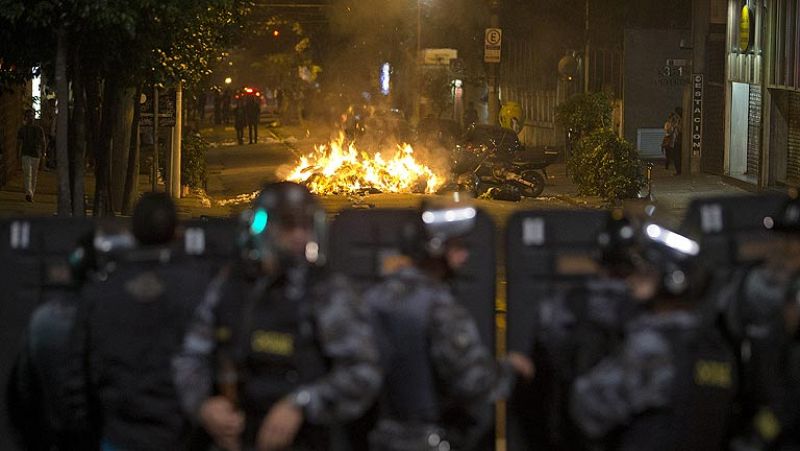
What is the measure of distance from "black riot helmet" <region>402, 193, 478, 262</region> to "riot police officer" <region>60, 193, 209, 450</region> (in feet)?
2.86

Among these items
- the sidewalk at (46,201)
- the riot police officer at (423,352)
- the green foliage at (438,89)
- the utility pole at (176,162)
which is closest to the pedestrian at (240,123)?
the green foliage at (438,89)

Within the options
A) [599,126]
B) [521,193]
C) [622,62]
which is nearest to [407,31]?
[622,62]

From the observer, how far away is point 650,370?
4.72 m

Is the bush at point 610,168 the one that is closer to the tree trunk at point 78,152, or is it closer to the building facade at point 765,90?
the building facade at point 765,90

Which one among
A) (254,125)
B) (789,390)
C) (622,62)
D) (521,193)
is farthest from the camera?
(254,125)

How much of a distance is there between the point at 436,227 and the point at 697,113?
96.7ft

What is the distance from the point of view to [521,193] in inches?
1051

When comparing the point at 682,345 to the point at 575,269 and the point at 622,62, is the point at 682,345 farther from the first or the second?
the point at 622,62

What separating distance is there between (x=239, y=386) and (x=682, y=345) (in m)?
1.65

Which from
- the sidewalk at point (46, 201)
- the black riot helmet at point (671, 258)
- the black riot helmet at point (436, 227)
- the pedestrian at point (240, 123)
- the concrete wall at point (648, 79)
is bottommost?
the sidewalk at point (46, 201)

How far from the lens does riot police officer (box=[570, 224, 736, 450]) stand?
4730 mm

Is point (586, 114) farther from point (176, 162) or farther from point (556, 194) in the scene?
point (176, 162)

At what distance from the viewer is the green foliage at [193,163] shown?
28422 millimetres

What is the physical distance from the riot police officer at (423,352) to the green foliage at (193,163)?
23.7 m
